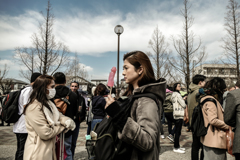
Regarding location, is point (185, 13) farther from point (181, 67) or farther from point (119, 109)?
point (119, 109)

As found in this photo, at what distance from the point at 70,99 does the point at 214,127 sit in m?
2.84

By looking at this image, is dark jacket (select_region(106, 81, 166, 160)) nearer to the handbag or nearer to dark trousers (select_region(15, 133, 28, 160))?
the handbag

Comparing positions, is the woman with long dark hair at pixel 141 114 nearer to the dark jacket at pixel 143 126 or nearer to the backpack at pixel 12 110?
the dark jacket at pixel 143 126

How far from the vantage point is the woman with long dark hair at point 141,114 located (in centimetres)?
121

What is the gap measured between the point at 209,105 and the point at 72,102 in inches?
107

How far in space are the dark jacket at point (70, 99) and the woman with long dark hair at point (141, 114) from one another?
2.16 metres

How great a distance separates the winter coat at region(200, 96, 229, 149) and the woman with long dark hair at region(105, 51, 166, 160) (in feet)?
5.80

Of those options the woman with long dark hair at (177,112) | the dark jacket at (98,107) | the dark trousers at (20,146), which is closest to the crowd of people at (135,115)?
the dark trousers at (20,146)

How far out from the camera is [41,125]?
7.50 ft

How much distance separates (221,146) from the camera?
2.68 meters

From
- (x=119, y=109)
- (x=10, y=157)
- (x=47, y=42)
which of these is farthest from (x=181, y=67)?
(x=119, y=109)

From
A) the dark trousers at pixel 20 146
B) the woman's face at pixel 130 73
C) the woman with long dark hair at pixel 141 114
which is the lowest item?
the dark trousers at pixel 20 146

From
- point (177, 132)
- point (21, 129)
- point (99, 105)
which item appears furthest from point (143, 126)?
point (177, 132)

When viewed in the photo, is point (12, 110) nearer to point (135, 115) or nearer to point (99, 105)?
point (99, 105)
